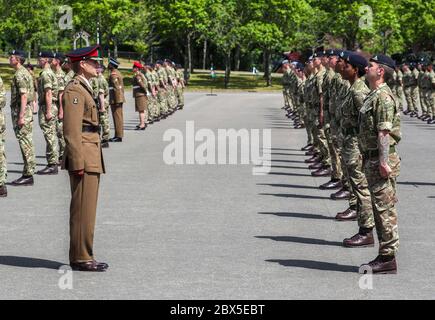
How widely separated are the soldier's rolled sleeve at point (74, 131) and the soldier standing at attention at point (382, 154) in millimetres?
2464

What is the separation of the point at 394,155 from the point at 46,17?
6593 cm

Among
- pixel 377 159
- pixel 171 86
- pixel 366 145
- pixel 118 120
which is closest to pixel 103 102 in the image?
pixel 118 120

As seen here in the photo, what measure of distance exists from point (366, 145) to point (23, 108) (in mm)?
6986

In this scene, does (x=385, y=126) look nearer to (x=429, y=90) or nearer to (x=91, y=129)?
(x=91, y=129)

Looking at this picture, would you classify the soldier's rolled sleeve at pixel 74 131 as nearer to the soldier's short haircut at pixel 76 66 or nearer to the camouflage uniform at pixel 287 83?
the soldier's short haircut at pixel 76 66

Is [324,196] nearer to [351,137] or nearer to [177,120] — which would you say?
[351,137]

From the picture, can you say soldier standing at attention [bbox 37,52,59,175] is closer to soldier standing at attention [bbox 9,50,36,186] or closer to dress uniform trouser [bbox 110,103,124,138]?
soldier standing at attention [bbox 9,50,36,186]

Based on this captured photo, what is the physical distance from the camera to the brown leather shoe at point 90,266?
8711 millimetres

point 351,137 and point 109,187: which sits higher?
point 351,137

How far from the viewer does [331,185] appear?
14.7 metres

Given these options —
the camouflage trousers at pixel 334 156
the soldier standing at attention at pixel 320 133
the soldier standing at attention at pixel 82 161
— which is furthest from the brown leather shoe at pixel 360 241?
the soldier standing at attention at pixel 320 133

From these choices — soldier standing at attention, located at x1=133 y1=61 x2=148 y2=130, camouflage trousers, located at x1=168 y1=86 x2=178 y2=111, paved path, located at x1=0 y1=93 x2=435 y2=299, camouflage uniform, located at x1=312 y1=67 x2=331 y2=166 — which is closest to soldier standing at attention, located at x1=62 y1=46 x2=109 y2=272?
paved path, located at x1=0 y1=93 x2=435 y2=299
